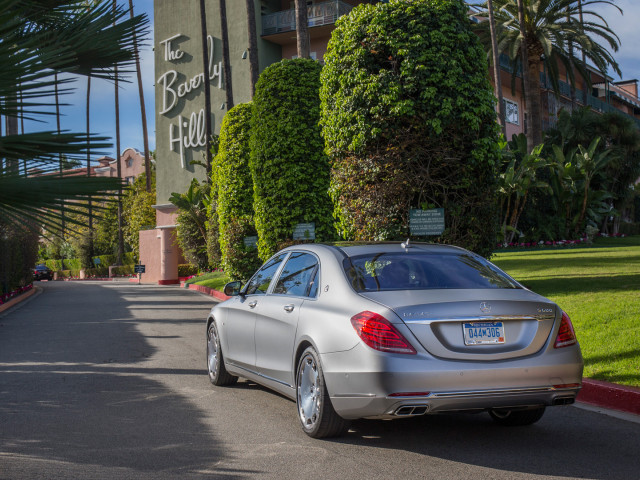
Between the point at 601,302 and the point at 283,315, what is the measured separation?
6965 millimetres

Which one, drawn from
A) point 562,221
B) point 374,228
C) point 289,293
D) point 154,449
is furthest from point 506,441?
point 562,221

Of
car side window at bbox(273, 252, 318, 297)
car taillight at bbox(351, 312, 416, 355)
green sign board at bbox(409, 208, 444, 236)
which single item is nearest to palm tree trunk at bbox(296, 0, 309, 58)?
green sign board at bbox(409, 208, 444, 236)

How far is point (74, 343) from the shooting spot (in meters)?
13.5

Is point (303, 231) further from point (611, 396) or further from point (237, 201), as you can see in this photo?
point (611, 396)

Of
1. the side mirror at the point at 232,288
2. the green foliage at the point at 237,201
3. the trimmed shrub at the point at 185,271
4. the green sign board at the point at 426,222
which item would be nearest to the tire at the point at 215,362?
the side mirror at the point at 232,288

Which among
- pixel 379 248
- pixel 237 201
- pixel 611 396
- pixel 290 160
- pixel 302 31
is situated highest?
pixel 302 31

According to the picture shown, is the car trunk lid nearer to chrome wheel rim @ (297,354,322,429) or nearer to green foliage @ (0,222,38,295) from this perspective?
chrome wheel rim @ (297,354,322,429)

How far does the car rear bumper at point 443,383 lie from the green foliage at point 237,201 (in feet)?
61.9

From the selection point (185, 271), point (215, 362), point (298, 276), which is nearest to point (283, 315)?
point (298, 276)

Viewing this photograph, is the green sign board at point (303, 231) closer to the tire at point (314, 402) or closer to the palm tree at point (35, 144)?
the tire at point (314, 402)

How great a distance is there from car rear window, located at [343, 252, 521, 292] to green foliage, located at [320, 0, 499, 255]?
8007 millimetres

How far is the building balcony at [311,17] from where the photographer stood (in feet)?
133

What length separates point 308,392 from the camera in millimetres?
6195

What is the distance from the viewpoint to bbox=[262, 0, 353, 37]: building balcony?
40438 millimetres
